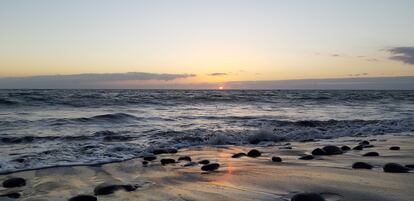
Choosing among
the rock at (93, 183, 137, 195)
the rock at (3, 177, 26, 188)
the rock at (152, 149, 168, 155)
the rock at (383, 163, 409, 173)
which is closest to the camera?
the rock at (93, 183, 137, 195)

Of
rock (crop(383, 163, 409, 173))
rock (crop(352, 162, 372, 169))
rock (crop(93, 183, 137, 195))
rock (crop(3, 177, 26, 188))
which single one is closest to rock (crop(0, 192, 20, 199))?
rock (crop(3, 177, 26, 188))

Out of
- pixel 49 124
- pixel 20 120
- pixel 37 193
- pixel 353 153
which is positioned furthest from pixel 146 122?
pixel 37 193

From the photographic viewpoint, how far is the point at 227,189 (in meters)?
5.18

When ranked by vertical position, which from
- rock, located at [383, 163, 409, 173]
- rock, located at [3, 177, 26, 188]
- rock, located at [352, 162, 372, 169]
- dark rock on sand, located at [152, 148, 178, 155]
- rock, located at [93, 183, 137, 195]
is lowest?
dark rock on sand, located at [152, 148, 178, 155]

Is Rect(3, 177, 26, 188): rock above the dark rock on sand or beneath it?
above

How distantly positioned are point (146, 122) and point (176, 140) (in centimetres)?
564

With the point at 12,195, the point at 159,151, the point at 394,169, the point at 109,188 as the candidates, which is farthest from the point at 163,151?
the point at 394,169

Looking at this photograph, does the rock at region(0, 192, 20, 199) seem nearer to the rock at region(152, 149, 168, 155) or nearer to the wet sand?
the wet sand

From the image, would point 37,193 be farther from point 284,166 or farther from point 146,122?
point 146,122

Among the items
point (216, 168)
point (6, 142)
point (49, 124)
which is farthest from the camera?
point (49, 124)

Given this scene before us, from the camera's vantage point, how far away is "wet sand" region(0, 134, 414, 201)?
4.81m

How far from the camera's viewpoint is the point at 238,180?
5797 mm

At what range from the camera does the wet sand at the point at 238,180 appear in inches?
189

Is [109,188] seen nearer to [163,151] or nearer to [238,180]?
[238,180]
